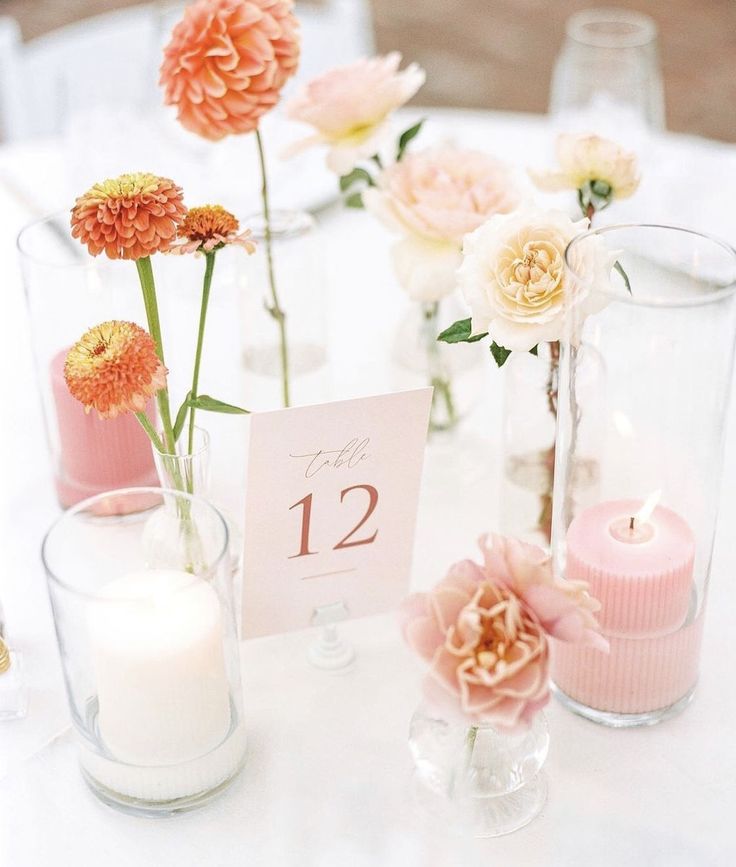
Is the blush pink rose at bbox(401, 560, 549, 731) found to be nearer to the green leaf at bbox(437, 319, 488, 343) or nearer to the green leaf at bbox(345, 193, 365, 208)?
the green leaf at bbox(437, 319, 488, 343)

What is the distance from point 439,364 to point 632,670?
395 millimetres

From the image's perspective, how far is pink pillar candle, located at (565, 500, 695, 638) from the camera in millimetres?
798

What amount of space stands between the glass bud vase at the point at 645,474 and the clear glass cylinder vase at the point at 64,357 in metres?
0.39

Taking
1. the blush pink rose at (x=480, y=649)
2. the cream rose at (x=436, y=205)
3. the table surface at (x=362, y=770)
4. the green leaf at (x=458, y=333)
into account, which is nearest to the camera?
the blush pink rose at (x=480, y=649)

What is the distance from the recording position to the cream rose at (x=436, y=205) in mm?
965

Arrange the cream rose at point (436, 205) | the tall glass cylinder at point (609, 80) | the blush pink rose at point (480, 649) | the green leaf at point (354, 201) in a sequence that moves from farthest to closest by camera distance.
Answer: the tall glass cylinder at point (609, 80)
the green leaf at point (354, 201)
the cream rose at point (436, 205)
the blush pink rose at point (480, 649)

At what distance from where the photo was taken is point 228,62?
88 centimetres

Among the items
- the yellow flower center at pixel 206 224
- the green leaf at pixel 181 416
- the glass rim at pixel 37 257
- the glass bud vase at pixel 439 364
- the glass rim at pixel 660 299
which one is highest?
the yellow flower center at pixel 206 224

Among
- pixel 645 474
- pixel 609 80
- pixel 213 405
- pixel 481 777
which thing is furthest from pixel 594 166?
pixel 609 80

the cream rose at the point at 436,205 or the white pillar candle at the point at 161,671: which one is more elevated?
the cream rose at the point at 436,205

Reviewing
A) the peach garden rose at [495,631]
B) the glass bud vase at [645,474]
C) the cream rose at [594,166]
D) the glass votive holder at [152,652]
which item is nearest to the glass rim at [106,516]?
the glass votive holder at [152,652]

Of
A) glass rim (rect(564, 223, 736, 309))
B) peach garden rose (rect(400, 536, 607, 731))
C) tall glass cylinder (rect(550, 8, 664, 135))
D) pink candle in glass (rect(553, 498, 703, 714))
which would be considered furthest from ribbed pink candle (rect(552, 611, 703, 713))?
tall glass cylinder (rect(550, 8, 664, 135))

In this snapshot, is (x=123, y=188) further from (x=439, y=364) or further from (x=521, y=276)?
(x=439, y=364)

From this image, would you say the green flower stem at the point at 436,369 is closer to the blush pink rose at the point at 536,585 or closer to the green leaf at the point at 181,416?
the green leaf at the point at 181,416
